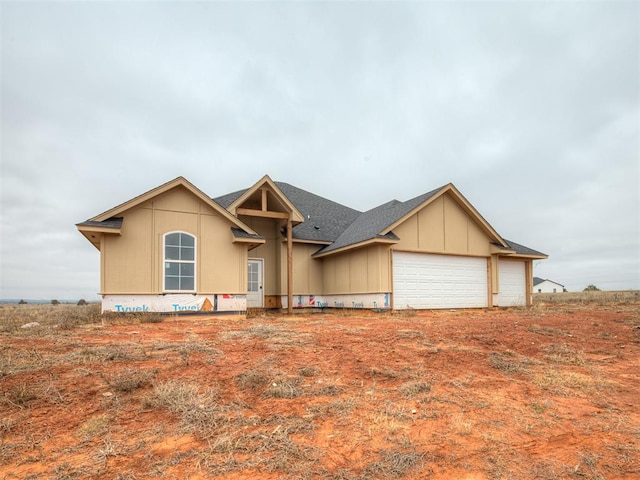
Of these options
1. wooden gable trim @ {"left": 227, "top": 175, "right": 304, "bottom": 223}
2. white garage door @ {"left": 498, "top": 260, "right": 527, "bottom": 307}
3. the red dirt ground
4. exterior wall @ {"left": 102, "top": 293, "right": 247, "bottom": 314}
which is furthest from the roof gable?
the red dirt ground

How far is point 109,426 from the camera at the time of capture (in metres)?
3.45

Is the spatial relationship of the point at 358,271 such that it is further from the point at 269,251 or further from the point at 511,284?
the point at 511,284

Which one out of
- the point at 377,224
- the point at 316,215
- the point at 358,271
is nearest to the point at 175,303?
A: the point at 358,271

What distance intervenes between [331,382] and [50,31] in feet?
53.6

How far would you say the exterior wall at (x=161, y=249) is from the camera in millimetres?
11812

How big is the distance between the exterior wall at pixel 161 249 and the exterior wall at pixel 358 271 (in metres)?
4.91

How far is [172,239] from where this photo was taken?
1270 centimetres

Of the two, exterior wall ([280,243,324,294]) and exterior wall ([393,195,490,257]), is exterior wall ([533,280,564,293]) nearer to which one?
exterior wall ([393,195,490,257])

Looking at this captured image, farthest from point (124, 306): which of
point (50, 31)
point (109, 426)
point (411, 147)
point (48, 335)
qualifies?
point (411, 147)

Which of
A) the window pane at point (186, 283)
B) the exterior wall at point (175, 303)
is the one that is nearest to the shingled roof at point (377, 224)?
the exterior wall at point (175, 303)

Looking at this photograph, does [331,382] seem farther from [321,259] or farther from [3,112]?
[3,112]

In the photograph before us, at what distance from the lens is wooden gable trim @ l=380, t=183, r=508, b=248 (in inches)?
600

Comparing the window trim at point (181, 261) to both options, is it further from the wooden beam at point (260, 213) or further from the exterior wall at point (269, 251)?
the exterior wall at point (269, 251)

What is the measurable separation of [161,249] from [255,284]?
576 centimetres
